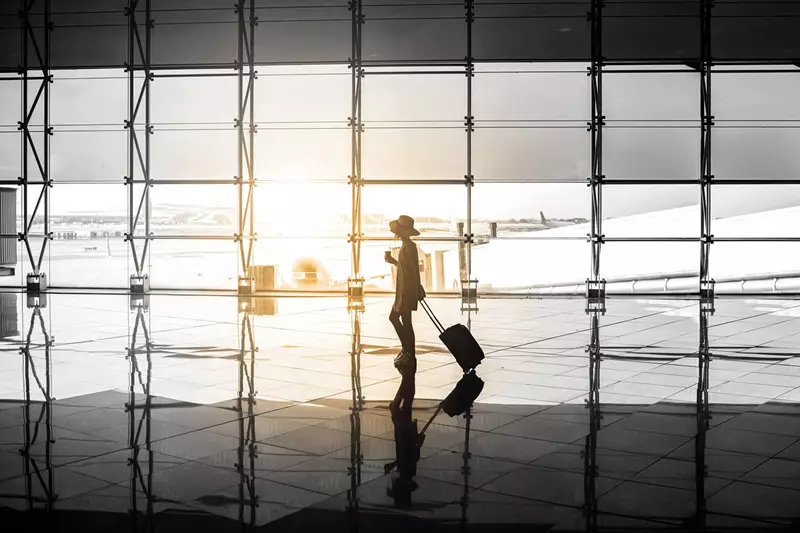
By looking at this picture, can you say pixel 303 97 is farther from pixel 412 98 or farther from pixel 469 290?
pixel 469 290

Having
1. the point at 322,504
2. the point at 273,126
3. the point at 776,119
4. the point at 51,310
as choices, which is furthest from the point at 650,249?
the point at 322,504

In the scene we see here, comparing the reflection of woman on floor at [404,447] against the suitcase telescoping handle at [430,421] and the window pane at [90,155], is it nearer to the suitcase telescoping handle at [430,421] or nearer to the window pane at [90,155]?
the suitcase telescoping handle at [430,421]

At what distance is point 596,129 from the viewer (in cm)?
1582

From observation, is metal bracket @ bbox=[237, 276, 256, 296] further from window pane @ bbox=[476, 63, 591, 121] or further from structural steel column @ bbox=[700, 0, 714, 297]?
structural steel column @ bbox=[700, 0, 714, 297]

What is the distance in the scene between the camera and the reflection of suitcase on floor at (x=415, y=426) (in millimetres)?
4539

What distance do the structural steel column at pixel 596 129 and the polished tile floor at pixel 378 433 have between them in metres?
5.80

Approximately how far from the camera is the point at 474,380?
6.94 meters

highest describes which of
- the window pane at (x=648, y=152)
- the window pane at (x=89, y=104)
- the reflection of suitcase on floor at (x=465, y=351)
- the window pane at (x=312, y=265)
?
the window pane at (x=89, y=104)

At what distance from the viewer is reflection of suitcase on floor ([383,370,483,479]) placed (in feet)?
14.9

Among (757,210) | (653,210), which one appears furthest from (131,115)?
(757,210)

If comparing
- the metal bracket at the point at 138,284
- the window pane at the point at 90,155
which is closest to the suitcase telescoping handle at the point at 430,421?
the metal bracket at the point at 138,284

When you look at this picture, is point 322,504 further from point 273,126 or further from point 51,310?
point 273,126

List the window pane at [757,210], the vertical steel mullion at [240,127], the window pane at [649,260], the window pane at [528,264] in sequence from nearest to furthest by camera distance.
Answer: the vertical steel mullion at [240,127] → the window pane at [757,210] → the window pane at [649,260] → the window pane at [528,264]

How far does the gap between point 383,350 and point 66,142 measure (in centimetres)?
1174
